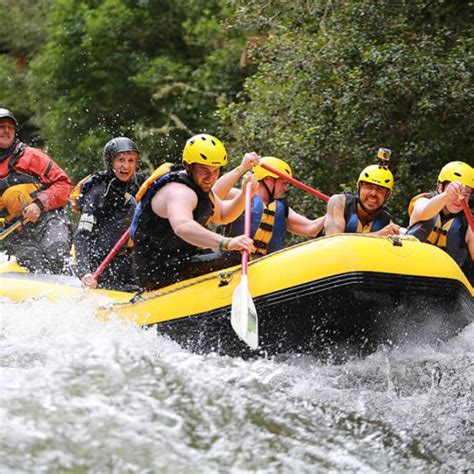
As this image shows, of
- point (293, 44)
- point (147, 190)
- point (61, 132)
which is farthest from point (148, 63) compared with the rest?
point (147, 190)

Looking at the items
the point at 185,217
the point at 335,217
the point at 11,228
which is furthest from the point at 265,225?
the point at 11,228

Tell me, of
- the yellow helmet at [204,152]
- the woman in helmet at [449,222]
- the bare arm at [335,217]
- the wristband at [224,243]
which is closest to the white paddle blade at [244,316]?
the wristband at [224,243]

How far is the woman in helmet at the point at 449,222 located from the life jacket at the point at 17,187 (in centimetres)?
307

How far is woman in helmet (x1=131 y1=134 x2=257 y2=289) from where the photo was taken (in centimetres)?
605

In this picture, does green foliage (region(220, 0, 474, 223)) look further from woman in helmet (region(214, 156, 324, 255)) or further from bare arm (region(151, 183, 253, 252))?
bare arm (region(151, 183, 253, 252))

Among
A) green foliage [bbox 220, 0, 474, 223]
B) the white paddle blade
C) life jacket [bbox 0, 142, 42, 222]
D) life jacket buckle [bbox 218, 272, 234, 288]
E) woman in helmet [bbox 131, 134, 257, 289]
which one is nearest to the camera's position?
the white paddle blade

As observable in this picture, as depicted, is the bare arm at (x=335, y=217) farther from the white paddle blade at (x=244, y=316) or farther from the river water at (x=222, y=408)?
the white paddle blade at (x=244, y=316)

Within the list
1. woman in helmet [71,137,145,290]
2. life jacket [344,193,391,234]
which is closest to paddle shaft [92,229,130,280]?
woman in helmet [71,137,145,290]

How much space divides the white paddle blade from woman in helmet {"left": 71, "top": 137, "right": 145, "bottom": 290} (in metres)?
2.05

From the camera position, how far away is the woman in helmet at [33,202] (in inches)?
311

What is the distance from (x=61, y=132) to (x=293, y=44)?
9.68m

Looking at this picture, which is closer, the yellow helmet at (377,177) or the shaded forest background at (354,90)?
the yellow helmet at (377,177)

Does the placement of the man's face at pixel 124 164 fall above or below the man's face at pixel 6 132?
below

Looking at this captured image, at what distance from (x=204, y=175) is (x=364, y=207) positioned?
156cm
